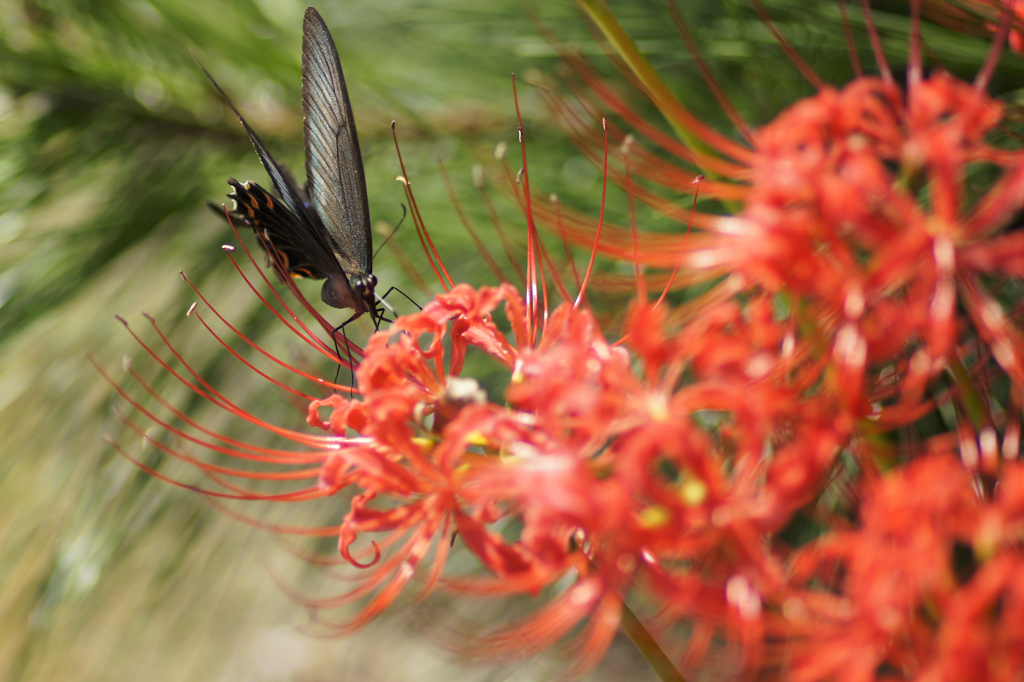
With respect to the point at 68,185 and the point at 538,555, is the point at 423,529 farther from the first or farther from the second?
the point at 68,185

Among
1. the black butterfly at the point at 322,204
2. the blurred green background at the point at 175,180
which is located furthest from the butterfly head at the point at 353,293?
the blurred green background at the point at 175,180

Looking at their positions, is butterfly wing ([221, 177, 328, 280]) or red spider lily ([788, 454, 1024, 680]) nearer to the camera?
red spider lily ([788, 454, 1024, 680])

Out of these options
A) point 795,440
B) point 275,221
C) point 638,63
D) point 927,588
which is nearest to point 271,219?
point 275,221

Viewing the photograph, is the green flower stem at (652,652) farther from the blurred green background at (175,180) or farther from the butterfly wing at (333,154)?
the butterfly wing at (333,154)

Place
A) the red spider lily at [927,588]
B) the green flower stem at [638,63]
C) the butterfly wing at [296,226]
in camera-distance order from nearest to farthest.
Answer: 1. the red spider lily at [927,588]
2. the green flower stem at [638,63]
3. the butterfly wing at [296,226]

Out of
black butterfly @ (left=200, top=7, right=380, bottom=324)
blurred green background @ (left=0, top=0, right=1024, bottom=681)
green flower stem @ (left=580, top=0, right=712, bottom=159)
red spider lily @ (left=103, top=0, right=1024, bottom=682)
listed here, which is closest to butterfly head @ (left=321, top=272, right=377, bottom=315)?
black butterfly @ (left=200, top=7, right=380, bottom=324)

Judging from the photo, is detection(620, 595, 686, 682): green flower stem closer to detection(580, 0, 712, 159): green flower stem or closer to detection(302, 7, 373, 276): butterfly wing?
detection(580, 0, 712, 159): green flower stem

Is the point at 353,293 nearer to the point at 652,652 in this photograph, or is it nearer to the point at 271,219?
the point at 271,219
